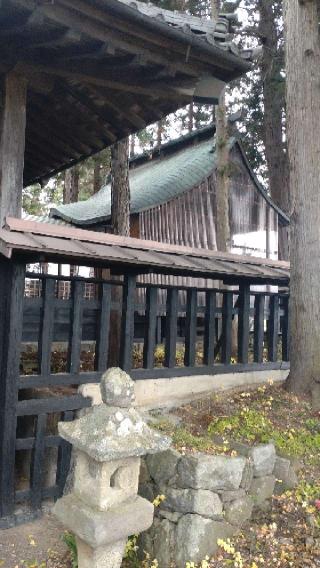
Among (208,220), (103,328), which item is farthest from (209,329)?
(208,220)

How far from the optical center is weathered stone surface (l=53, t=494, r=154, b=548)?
3176 millimetres

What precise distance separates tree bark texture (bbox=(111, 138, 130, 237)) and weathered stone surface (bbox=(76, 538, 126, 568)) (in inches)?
258

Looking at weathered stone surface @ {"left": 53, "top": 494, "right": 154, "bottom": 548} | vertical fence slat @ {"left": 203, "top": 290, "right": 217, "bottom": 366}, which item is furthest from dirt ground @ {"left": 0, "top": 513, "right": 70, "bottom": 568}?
vertical fence slat @ {"left": 203, "top": 290, "right": 217, "bottom": 366}

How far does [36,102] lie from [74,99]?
1.68 ft

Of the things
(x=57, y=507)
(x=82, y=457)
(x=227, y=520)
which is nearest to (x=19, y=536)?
(x=57, y=507)

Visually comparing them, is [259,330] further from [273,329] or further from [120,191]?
[120,191]

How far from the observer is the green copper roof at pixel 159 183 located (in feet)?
43.1

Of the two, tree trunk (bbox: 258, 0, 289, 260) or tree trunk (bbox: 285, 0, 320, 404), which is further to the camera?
tree trunk (bbox: 258, 0, 289, 260)

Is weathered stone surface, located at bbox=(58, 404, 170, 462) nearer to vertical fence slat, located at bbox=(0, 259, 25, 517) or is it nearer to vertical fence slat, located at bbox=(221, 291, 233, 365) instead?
vertical fence slat, located at bbox=(0, 259, 25, 517)

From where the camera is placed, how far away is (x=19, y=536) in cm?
444

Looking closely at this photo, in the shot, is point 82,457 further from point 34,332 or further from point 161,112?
point 161,112

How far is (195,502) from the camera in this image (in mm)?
3910

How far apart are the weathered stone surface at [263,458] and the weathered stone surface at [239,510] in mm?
275

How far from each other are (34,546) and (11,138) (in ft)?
13.8
